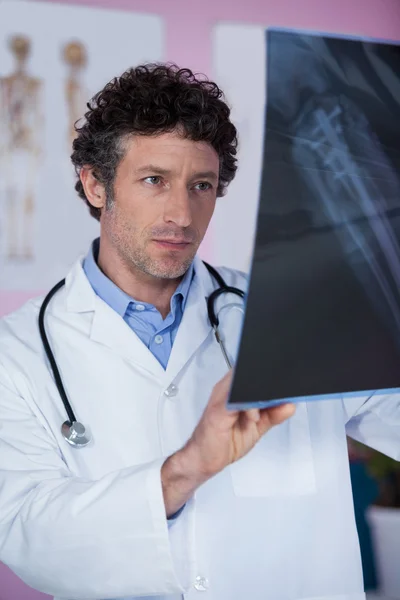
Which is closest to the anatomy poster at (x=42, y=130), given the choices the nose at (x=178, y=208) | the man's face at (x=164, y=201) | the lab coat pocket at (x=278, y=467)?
the man's face at (x=164, y=201)

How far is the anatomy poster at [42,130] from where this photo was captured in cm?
207

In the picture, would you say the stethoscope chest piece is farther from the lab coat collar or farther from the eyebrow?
the eyebrow

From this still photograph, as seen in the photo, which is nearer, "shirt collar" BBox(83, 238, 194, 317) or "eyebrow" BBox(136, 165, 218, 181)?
"eyebrow" BBox(136, 165, 218, 181)

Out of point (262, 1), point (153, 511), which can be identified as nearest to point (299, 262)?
point (153, 511)

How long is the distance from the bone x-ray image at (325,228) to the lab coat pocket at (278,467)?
0.49m

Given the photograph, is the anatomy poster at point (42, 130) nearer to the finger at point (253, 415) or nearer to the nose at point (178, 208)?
the nose at point (178, 208)

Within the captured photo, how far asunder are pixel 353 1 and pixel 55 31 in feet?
3.26

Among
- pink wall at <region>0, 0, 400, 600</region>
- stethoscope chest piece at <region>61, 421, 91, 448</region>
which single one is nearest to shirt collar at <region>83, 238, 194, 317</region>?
stethoscope chest piece at <region>61, 421, 91, 448</region>

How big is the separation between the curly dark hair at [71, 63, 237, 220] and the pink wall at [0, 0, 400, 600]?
708 millimetres

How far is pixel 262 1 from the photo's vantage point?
2375mm

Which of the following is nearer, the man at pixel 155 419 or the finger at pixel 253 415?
the finger at pixel 253 415

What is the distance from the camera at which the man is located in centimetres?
104

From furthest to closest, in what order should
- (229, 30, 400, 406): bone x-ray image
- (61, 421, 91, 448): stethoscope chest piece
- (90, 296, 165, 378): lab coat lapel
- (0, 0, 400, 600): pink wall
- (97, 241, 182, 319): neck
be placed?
(0, 0, 400, 600): pink wall
(97, 241, 182, 319): neck
(90, 296, 165, 378): lab coat lapel
(61, 421, 91, 448): stethoscope chest piece
(229, 30, 400, 406): bone x-ray image

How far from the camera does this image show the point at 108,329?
1319 mm
